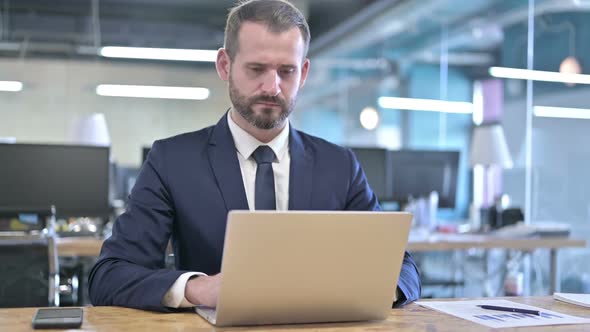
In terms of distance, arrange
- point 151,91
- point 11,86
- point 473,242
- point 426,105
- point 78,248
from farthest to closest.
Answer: point 151,91 → point 11,86 → point 426,105 → point 473,242 → point 78,248

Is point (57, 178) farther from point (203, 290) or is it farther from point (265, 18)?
point (203, 290)

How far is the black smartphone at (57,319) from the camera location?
1.33 metres

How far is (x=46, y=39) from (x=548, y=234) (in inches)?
347

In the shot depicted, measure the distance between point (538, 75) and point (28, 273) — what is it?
4.37 metres

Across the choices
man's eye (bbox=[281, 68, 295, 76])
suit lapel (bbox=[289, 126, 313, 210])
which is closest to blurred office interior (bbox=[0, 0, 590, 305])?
suit lapel (bbox=[289, 126, 313, 210])

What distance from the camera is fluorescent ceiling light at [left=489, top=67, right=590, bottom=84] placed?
5188mm

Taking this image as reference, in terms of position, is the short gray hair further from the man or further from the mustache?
the mustache

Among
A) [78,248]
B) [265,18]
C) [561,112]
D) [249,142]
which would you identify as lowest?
[78,248]

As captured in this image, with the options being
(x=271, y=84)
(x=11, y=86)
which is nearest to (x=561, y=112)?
(x=271, y=84)

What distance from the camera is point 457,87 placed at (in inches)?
305

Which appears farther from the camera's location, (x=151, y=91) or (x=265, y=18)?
(x=151, y=91)

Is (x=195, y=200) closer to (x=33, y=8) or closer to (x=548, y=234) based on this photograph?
(x=548, y=234)

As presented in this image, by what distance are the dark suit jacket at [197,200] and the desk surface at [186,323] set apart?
110 millimetres

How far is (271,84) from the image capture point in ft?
5.62
